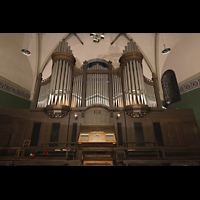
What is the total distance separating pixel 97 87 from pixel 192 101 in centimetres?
497

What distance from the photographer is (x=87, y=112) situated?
6.09m

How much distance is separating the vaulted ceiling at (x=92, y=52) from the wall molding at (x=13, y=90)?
358mm

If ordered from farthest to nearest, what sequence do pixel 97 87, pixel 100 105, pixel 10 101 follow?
pixel 10 101 < pixel 97 87 < pixel 100 105

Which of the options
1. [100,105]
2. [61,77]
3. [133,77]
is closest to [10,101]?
[61,77]

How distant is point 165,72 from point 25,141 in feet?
29.6

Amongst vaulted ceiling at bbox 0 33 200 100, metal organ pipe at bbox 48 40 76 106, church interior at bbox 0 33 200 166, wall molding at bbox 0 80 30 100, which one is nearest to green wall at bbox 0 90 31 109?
church interior at bbox 0 33 200 166

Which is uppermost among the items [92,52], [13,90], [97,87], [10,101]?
[92,52]

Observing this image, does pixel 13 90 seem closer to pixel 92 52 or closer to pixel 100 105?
pixel 100 105

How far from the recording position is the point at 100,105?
6.07 meters

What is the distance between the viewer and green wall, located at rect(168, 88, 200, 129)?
20.6ft

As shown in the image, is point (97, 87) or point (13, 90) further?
point (13, 90)

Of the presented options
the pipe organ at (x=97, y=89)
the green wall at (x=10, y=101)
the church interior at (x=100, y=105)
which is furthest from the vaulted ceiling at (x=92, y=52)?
the pipe organ at (x=97, y=89)

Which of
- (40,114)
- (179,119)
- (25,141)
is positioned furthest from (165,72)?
(25,141)

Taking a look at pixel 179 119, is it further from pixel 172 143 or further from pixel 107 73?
pixel 107 73
